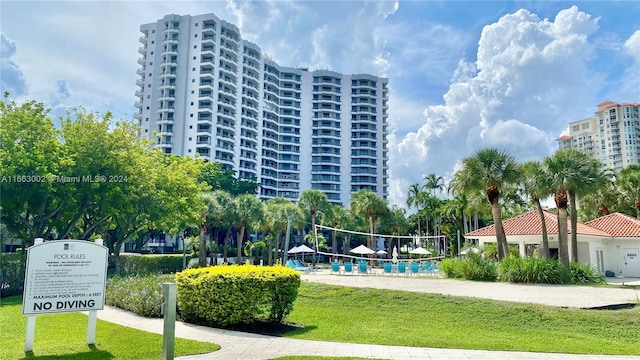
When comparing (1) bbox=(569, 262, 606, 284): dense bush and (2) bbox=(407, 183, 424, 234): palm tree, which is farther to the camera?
(2) bbox=(407, 183, 424, 234): palm tree

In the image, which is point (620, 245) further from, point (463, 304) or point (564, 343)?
point (564, 343)

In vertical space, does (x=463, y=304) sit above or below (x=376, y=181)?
below

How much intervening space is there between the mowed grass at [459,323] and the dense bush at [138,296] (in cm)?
371

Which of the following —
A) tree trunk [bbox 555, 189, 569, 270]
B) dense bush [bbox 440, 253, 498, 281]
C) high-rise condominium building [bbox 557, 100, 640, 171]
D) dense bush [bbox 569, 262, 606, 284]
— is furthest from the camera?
high-rise condominium building [bbox 557, 100, 640, 171]

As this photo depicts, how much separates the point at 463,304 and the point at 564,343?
4.30m

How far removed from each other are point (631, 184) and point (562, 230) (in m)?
12.7

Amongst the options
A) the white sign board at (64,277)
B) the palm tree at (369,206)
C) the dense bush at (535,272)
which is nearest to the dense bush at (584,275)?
the dense bush at (535,272)

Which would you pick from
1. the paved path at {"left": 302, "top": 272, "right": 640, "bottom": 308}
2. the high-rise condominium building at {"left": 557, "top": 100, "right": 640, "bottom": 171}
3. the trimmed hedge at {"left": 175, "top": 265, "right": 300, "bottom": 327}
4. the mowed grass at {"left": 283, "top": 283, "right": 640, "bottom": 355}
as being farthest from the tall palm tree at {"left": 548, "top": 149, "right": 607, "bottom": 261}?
the high-rise condominium building at {"left": 557, "top": 100, "right": 640, "bottom": 171}

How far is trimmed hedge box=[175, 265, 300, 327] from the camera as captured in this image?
10.2 m

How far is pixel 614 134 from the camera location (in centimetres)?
11206

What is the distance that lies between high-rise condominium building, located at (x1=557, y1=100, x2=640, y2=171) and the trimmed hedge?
113 metres

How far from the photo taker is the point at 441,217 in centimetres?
5547

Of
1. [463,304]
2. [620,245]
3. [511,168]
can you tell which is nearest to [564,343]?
[463,304]

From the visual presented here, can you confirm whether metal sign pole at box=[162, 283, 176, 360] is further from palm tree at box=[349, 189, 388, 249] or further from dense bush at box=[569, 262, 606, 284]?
palm tree at box=[349, 189, 388, 249]
